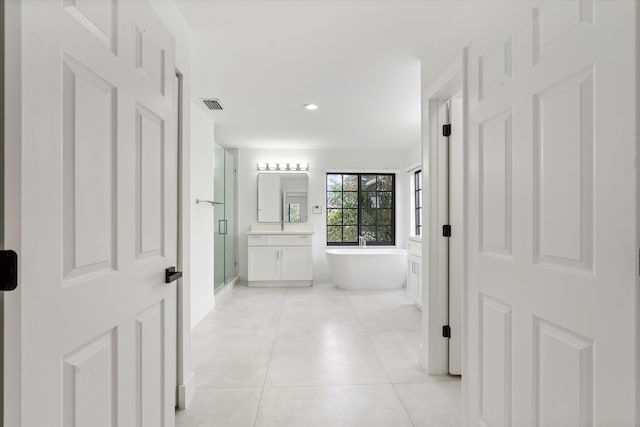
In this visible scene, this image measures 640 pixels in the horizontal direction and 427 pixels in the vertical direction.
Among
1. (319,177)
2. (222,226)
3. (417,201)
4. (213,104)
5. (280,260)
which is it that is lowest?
(280,260)

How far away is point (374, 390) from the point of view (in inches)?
81.5

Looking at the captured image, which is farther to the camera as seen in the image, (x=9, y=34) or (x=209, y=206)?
(x=209, y=206)

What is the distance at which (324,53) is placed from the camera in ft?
7.86

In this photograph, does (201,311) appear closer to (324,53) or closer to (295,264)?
(295,264)

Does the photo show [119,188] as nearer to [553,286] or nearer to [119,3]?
[119,3]

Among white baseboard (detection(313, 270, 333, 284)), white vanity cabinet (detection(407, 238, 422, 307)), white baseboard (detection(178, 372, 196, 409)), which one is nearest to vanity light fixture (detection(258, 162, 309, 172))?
white baseboard (detection(313, 270, 333, 284))

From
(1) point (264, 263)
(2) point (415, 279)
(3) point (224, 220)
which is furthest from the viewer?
(1) point (264, 263)

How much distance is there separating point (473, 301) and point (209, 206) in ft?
10.5

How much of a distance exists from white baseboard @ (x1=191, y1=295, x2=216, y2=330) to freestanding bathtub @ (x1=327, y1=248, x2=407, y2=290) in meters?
1.97

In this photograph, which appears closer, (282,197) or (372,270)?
(372,270)

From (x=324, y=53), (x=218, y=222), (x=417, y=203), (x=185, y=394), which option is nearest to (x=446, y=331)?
(x=185, y=394)

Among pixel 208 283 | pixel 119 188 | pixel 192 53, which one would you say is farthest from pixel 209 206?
pixel 119 188

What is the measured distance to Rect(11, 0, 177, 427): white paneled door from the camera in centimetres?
69

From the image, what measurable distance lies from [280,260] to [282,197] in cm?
116
